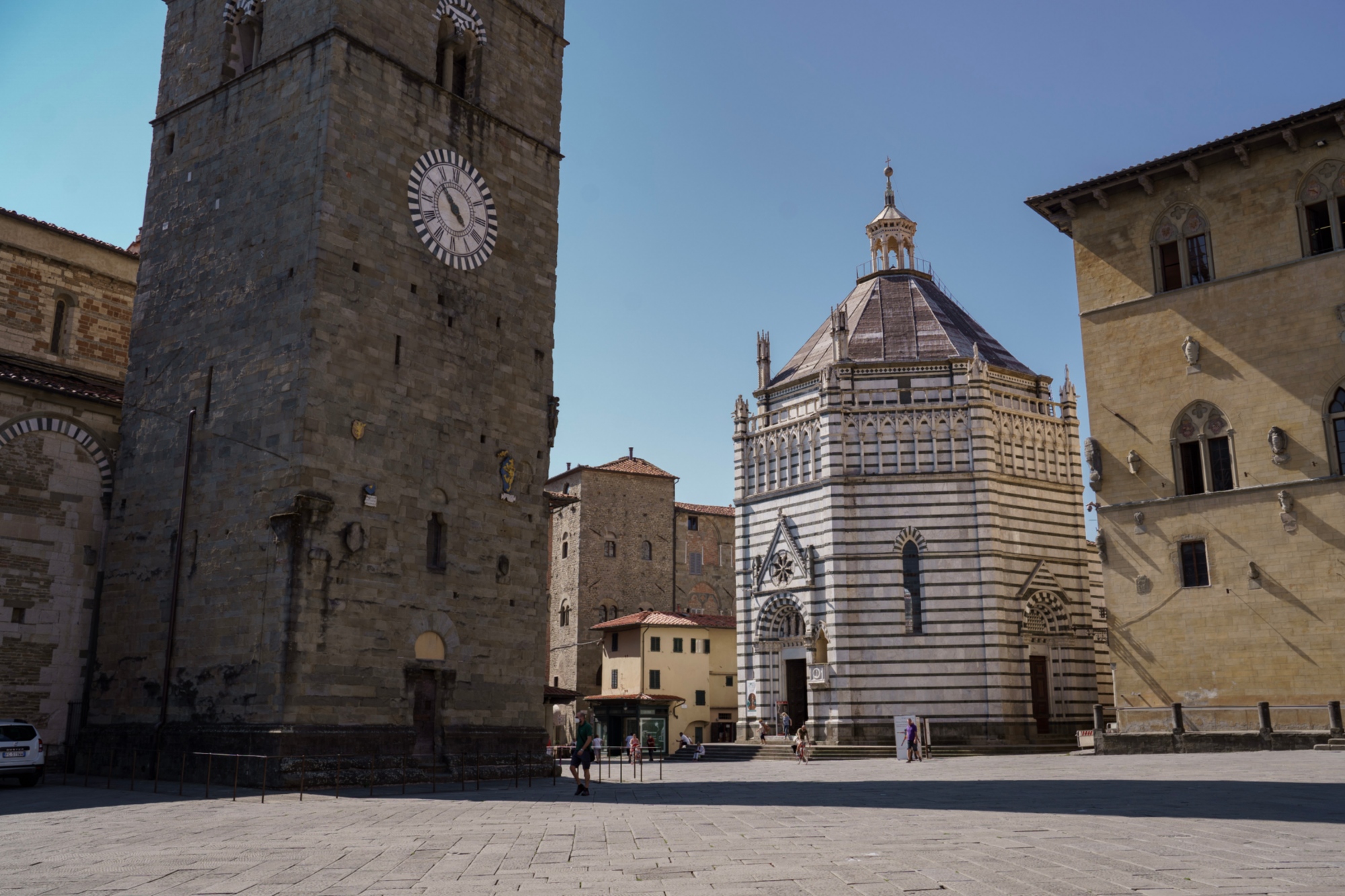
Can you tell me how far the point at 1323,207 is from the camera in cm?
2450

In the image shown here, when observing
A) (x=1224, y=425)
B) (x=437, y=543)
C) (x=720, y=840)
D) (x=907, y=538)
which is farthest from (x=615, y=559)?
(x=720, y=840)

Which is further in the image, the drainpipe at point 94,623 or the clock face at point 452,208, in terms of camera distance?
the clock face at point 452,208

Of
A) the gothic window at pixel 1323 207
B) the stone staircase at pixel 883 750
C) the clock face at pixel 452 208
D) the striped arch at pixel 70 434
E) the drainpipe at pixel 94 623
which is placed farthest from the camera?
the stone staircase at pixel 883 750

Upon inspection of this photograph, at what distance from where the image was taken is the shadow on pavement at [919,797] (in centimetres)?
1234

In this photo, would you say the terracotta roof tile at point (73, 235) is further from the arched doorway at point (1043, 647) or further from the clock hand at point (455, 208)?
the arched doorway at point (1043, 647)

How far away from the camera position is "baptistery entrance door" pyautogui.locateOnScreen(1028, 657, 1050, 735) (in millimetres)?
34844

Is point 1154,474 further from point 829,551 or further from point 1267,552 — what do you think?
point 829,551

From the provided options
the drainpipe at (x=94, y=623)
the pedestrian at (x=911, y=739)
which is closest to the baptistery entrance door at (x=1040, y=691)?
the pedestrian at (x=911, y=739)

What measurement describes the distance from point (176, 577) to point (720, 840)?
14.3 m

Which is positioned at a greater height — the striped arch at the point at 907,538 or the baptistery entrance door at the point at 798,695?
the striped arch at the point at 907,538

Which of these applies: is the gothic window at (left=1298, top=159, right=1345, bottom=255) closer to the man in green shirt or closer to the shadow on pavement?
the shadow on pavement

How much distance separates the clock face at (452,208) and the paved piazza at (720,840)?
37.1 feet

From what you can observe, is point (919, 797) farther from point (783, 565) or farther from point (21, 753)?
point (783, 565)

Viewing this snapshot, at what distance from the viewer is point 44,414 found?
22609mm
